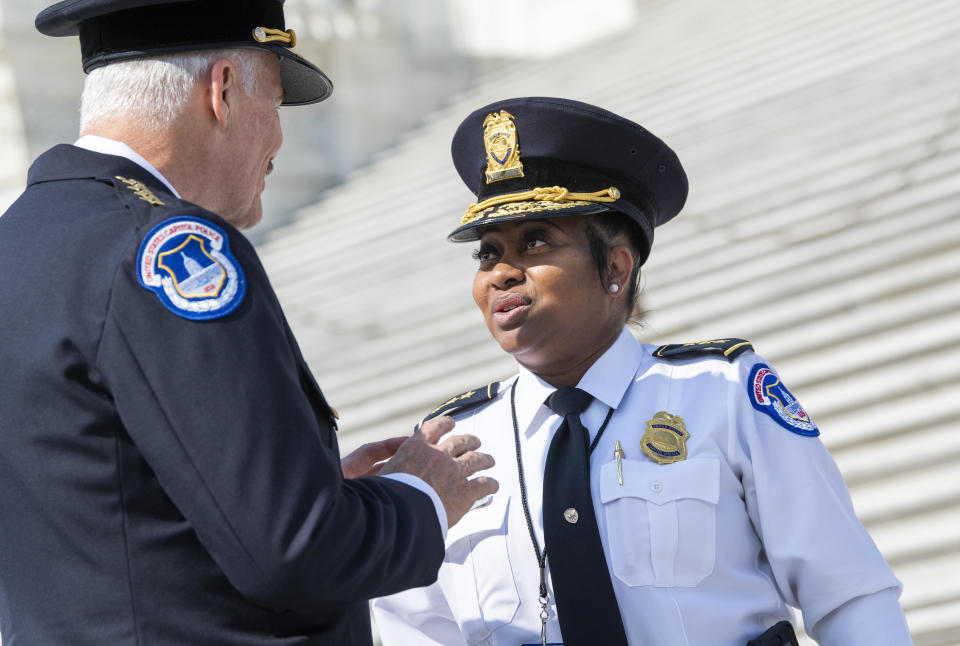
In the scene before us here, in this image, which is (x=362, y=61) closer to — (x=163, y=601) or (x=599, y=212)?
(x=599, y=212)

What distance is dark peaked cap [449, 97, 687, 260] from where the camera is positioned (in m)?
2.15

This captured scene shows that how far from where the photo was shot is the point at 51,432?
1.36 metres

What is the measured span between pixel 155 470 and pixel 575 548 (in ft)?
2.68

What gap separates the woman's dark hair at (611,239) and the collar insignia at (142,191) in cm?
92

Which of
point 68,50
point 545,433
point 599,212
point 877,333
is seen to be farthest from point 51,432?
point 68,50

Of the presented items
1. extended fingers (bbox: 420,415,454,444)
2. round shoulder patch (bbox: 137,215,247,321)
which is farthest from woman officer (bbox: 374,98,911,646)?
round shoulder patch (bbox: 137,215,247,321)

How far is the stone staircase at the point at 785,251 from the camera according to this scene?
345 cm

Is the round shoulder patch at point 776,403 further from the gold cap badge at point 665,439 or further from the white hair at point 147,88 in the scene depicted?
the white hair at point 147,88

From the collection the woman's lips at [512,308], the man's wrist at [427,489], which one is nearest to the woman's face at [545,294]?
the woman's lips at [512,308]

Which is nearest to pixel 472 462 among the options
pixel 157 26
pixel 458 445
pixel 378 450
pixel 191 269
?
pixel 458 445

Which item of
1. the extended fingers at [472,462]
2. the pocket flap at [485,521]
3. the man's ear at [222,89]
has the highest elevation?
the man's ear at [222,89]

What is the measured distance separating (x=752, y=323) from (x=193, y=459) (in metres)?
3.09

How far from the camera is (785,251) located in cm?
440

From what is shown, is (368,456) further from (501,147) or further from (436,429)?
(501,147)
